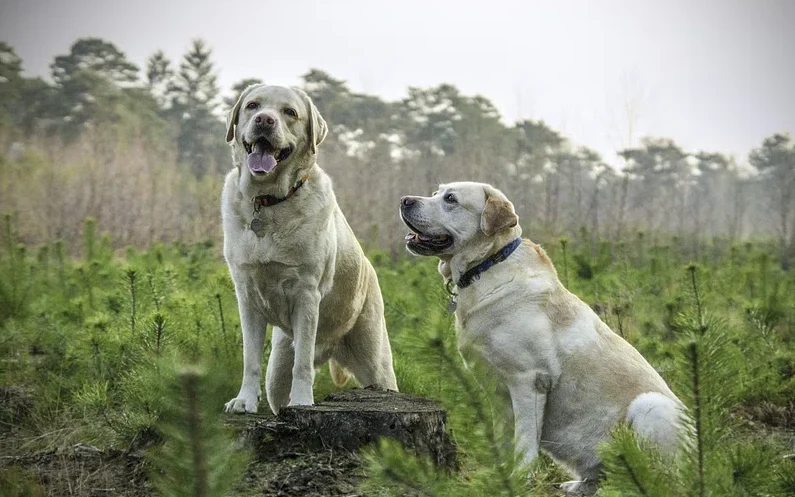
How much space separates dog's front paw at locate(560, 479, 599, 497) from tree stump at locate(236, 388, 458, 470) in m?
0.71

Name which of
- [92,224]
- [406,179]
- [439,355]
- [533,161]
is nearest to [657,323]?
[439,355]

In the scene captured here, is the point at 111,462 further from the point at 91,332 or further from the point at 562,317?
the point at 562,317

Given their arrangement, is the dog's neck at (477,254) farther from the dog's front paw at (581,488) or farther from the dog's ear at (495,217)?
the dog's front paw at (581,488)

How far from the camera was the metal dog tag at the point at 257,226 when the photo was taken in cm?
398

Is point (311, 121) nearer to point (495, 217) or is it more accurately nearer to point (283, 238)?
point (283, 238)

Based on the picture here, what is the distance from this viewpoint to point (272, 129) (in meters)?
3.95

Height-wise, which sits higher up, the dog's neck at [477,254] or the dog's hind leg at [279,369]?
the dog's neck at [477,254]

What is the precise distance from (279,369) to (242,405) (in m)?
0.57

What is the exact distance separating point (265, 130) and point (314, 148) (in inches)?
15.4

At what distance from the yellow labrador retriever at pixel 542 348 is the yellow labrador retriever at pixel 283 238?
68 cm

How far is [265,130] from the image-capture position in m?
3.95

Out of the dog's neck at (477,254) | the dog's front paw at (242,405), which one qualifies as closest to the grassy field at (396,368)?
the dog's neck at (477,254)

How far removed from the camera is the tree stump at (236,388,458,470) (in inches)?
131

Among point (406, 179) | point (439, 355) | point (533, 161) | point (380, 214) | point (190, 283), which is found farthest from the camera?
point (533, 161)
